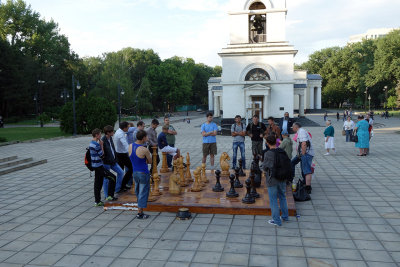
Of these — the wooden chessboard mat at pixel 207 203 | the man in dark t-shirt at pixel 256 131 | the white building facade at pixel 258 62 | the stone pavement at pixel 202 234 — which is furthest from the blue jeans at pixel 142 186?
the white building facade at pixel 258 62

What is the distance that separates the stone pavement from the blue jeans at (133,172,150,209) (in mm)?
386

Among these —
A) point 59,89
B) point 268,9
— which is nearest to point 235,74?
point 268,9

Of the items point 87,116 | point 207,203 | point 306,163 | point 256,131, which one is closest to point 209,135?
point 256,131

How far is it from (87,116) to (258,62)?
17326 mm

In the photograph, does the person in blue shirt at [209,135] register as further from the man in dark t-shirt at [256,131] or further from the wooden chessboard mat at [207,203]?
the wooden chessboard mat at [207,203]

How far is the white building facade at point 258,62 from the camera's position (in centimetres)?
2991

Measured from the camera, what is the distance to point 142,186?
6117mm

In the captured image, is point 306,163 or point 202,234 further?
point 306,163

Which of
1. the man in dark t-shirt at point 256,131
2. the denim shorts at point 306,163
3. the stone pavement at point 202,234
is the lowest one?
the stone pavement at point 202,234

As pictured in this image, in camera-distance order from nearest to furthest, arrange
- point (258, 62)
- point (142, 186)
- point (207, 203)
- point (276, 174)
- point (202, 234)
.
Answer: point (202, 234) < point (276, 174) < point (142, 186) < point (207, 203) < point (258, 62)

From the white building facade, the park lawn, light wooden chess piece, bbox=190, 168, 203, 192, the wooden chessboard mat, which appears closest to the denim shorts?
the wooden chessboard mat

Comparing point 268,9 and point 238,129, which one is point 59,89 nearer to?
point 268,9

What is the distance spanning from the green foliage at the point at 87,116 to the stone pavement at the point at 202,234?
62.4 ft

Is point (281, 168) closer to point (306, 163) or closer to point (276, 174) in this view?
point (276, 174)
